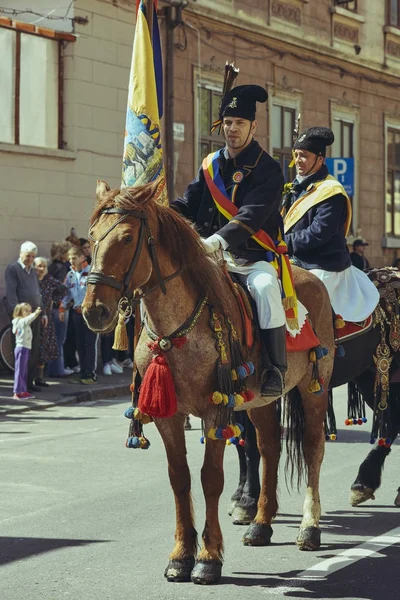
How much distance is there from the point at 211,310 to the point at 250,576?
4.79ft

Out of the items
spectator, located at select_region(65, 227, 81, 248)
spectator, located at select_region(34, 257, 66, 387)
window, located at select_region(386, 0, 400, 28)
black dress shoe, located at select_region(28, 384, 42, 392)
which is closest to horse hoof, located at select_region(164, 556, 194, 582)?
black dress shoe, located at select_region(28, 384, 42, 392)

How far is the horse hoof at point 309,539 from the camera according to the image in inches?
261

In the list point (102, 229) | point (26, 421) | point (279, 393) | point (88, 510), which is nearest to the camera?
point (102, 229)

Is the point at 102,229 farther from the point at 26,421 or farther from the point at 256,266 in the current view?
the point at 26,421

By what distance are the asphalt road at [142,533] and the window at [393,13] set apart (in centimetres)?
2003

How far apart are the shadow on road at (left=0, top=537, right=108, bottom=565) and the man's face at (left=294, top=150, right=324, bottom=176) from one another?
10.1 ft

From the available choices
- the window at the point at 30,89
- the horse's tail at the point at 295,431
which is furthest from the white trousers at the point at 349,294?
the window at the point at 30,89

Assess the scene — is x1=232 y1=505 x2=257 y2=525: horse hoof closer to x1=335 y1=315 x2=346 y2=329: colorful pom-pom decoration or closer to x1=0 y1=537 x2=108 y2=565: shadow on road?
x1=0 y1=537 x2=108 y2=565: shadow on road

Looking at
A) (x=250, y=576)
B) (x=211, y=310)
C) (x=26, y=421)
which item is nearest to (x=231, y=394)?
(x=211, y=310)

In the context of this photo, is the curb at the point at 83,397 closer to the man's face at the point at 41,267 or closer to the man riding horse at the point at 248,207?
the man's face at the point at 41,267

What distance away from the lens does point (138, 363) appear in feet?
19.8

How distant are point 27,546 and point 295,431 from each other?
1927 mm

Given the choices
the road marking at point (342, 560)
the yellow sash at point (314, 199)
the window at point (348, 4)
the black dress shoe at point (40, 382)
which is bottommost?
the road marking at point (342, 560)

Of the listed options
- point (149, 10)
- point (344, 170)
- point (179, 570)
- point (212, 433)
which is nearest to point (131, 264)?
point (212, 433)
